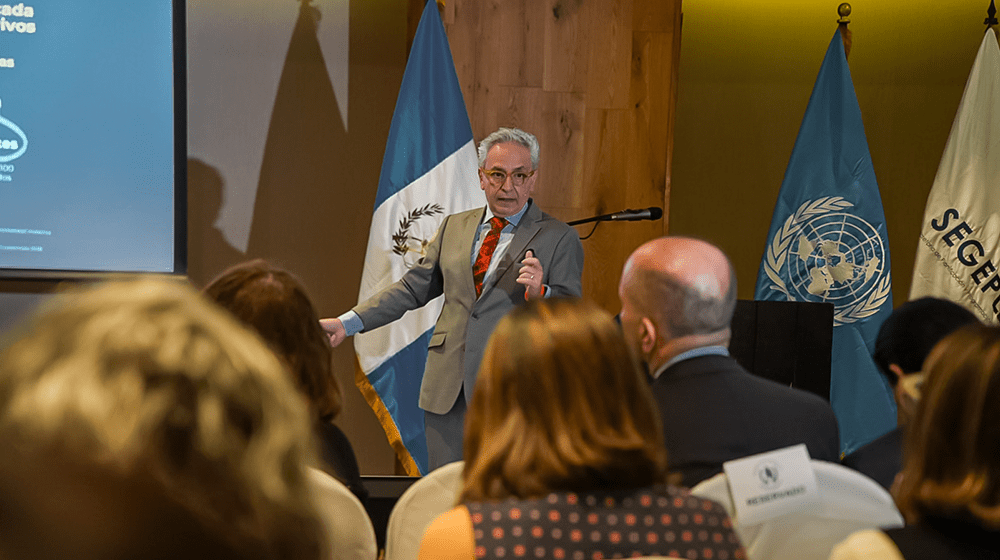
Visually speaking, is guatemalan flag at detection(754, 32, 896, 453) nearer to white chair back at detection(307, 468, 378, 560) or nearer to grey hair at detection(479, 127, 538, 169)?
grey hair at detection(479, 127, 538, 169)

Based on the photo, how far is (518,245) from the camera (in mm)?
3107

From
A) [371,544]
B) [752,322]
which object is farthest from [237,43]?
[371,544]

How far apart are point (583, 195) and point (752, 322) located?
1.18 metres

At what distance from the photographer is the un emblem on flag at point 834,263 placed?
3.84m

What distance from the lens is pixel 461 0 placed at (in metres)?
3.92

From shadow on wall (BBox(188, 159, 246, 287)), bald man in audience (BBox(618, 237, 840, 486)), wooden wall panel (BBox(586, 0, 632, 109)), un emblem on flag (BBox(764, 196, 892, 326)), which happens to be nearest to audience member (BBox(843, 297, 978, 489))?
bald man in audience (BBox(618, 237, 840, 486))

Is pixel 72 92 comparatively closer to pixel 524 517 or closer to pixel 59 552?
pixel 524 517

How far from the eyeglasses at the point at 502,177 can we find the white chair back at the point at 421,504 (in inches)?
67.9

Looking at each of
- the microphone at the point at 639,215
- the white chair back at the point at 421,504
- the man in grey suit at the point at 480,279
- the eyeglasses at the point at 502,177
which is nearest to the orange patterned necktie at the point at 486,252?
the man in grey suit at the point at 480,279

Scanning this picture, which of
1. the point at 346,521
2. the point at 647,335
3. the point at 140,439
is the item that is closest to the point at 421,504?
the point at 346,521

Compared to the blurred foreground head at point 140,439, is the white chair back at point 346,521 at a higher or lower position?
lower

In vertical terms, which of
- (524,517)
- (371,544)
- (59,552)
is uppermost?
(59,552)

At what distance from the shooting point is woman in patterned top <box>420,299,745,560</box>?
3.61 feet

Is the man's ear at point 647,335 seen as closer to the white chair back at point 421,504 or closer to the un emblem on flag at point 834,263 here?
the white chair back at point 421,504
